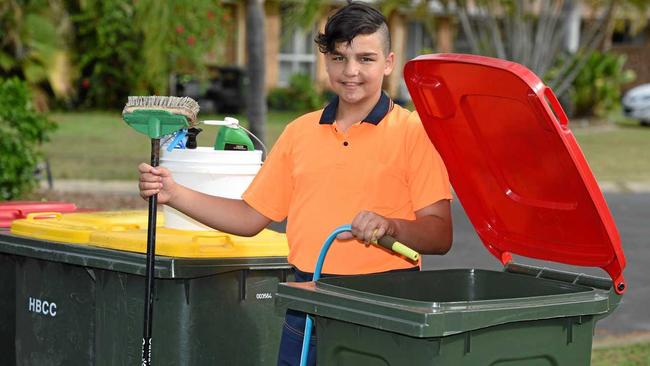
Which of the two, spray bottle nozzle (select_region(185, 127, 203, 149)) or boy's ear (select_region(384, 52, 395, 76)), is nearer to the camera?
boy's ear (select_region(384, 52, 395, 76))

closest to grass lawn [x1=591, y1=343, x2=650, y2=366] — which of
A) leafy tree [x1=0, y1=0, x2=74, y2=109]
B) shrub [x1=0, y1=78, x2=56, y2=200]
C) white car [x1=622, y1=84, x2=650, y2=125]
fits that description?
shrub [x1=0, y1=78, x2=56, y2=200]

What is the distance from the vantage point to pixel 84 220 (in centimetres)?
538

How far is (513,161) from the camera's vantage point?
3.96 metres

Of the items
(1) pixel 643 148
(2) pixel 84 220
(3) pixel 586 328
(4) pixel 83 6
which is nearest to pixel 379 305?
(3) pixel 586 328

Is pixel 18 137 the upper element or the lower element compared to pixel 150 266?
lower

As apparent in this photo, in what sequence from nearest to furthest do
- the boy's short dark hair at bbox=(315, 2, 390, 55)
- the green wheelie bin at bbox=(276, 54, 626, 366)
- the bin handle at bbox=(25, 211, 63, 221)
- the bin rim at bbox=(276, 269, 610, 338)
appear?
1. the bin rim at bbox=(276, 269, 610, 338)
2. the green wheelie bin at bbox=(276, 54, 626, 366)
3. the boy's short dark hair at bbox=(315, 2, 390, 55)
4. the bin handle at bbox=(25, 211, 63, 221)

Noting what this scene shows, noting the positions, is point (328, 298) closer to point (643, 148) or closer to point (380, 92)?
point (380, 92)

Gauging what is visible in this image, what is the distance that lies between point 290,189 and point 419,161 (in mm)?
512

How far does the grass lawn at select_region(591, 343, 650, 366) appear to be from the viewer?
7.05m

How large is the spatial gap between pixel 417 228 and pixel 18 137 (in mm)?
8381

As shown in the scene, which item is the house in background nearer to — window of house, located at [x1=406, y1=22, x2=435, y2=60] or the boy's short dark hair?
window of house, located at [x1=406, y1=22, x2=435, y2=60]

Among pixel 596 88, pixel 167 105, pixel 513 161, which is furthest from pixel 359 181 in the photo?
pixel 596 88

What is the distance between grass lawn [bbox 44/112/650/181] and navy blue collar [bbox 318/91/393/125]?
38.7 feet

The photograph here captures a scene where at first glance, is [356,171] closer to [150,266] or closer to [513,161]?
[513,161]
